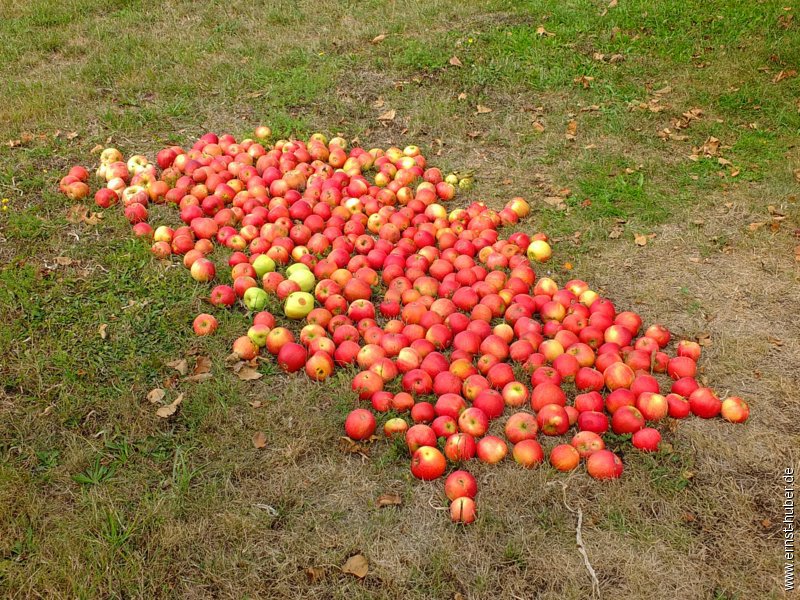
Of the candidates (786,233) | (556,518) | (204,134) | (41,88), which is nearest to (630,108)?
(786,233)

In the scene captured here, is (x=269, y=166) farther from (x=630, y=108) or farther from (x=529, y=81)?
(x=630, y=108)

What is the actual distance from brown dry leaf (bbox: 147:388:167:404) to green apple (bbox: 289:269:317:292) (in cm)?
121

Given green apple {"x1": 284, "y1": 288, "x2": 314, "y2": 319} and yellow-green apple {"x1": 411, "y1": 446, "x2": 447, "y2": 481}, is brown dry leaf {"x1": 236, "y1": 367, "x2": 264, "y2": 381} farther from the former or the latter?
yellow-green apple {"x1": 411, "y1": 446, "x2": 447, "y2": 481}

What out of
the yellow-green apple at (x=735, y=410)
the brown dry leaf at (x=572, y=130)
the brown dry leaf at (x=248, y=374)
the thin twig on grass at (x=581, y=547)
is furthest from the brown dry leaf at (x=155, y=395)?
the brown dry leaf at (x=572, y=130)

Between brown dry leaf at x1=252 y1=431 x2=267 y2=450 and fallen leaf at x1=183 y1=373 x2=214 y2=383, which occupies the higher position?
fallen leaf at x1=183 y1=373 x2=214 y2=383

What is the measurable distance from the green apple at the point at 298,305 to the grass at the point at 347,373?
0.41 m

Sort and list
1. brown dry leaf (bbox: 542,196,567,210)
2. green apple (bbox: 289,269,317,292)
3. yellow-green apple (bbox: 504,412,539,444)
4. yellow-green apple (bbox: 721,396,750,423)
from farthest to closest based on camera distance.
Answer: brown dry leaf (bbox: 542,196,567,210) → green apple (bbox: 289,269,317,292) → yellow-green apple (bbox: 721,396,750,423) → yellow-green apple (bbox: 504,412,539,444)

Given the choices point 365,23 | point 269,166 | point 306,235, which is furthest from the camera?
point 365,23

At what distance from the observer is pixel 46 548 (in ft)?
10.3

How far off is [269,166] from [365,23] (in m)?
3.99

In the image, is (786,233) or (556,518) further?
(786,233)

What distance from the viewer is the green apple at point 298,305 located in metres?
4.48

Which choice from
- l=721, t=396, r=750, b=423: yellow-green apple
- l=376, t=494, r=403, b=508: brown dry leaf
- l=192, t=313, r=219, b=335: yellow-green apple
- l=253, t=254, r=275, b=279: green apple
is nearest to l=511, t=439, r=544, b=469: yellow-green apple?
l=376, t=494, r=403, b=508: brown dry leaf

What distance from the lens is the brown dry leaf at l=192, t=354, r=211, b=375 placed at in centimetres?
417
